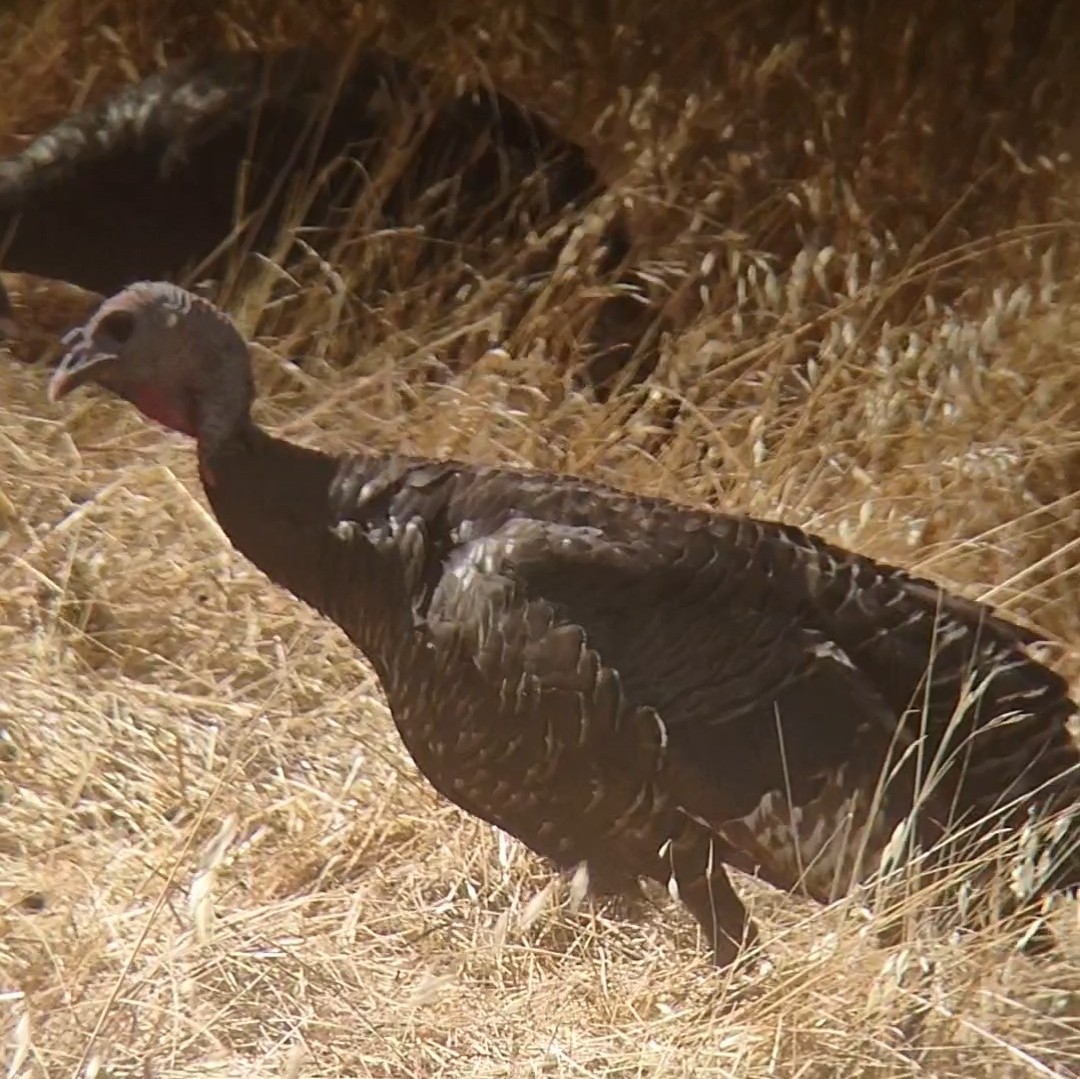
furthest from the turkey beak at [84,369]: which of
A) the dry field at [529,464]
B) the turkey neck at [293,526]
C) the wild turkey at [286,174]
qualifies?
the wild turkey at [286,174]

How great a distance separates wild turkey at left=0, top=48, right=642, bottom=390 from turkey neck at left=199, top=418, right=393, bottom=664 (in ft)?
3.57

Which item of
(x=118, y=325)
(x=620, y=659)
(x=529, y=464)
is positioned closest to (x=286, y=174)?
(x=529, y=464)

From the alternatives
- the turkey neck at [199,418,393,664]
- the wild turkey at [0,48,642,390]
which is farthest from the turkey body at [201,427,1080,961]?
the wild turkey at [0,48,642,390]

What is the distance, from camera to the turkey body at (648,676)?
147 cm

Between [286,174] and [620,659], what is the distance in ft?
4.62

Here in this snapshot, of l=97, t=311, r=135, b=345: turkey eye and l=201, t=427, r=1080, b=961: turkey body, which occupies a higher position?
l=97, t=311, r=135, b=345: turkey eye

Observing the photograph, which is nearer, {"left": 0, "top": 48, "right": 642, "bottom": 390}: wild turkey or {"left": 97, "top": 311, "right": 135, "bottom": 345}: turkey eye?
{"left": 97, "top": 311, "right": 135, "bottom": 345}: turkey eye

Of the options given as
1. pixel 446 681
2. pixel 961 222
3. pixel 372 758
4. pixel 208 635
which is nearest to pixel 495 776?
pixel 446 681

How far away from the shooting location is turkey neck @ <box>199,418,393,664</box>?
4.94 feet

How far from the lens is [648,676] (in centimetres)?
A: 147

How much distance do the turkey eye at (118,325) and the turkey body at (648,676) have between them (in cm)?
13

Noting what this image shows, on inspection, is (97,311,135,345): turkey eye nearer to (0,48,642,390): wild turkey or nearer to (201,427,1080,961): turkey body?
(201,427,1080,961): turkey body

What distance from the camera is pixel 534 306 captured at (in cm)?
253

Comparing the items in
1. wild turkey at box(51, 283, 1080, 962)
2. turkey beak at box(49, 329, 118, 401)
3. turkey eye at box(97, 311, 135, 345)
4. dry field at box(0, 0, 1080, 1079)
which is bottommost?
dry field at box(0, 0, 1080, 1079)
